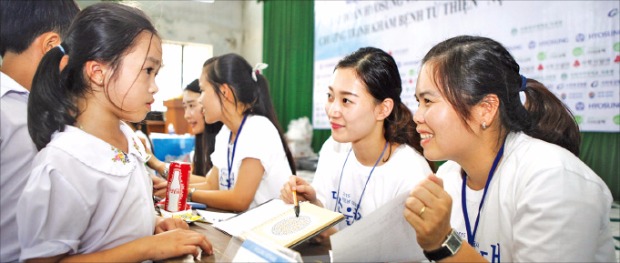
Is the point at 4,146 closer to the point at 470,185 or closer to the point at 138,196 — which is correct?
the point at 138,196

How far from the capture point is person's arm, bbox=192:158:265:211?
1640mm

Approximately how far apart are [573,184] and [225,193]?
1246 mm

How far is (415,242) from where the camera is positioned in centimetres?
85

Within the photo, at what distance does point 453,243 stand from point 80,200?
0.75 metres

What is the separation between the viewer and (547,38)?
10.2 feet

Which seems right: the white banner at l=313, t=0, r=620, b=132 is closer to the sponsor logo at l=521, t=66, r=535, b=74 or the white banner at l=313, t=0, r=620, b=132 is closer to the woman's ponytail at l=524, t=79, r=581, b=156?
the sponsor logo at l=521, t=66, r=535, b=74

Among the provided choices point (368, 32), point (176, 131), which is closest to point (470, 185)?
point (368, 32)

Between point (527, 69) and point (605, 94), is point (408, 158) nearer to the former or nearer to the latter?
point (605, 94)

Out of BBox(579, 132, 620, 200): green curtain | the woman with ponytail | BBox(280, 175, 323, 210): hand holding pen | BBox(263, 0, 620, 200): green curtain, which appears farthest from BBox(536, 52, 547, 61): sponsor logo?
BBox(263, 0, 620, 200): green curtain

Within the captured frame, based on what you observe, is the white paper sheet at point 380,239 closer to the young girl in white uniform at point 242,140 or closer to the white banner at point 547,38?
the young girl in white uniform at point 242,140

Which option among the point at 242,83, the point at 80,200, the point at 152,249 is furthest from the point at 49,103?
the point at 242,83

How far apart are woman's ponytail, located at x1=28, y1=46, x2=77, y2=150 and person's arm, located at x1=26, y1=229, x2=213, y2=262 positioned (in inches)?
10.5

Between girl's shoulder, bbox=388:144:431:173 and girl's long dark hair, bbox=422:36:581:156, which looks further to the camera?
girl's shoulder, bbox=388:144:431:173

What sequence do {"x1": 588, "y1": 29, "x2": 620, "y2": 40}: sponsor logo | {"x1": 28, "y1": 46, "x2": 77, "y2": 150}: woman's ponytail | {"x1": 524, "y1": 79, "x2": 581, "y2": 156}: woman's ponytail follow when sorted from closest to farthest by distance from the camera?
{"x1": 28, "y1": 46, "x2": 77, "y2": 150}: woman's ponytail, {"x1": 524, "y1": 79, "x2": 581, "y2": 156}: woman's ponytail, {"x1": 588, "y1": 29, "x2": 620, "y2": 40}: sponsor logo
